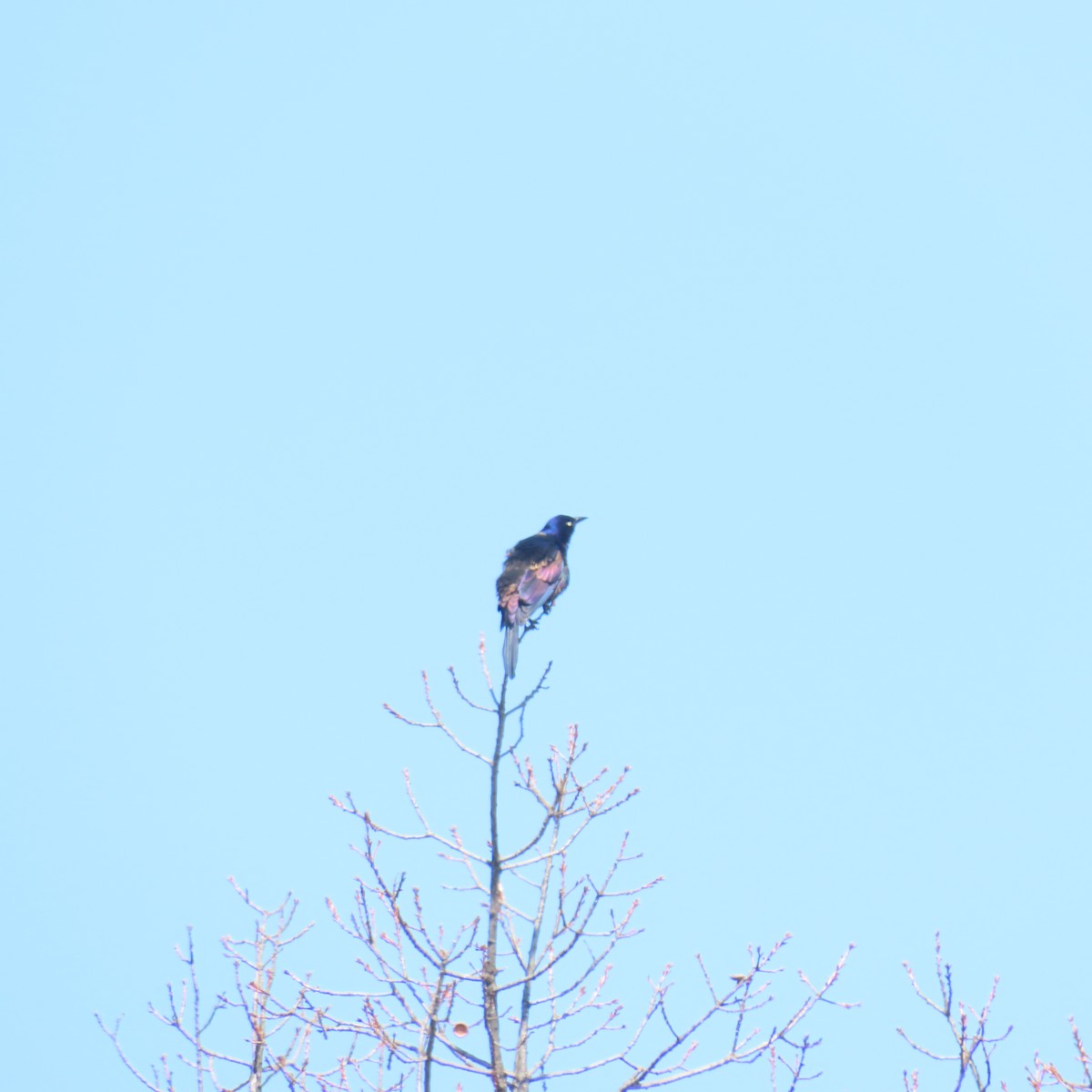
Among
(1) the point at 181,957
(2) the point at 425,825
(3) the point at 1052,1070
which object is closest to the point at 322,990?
(2) the point at 425,825

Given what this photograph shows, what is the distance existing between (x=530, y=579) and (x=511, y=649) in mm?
1942

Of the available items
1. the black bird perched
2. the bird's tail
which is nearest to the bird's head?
the black bird perched

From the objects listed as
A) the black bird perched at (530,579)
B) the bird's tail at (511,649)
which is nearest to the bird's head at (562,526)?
the black bird perched at (530,579)

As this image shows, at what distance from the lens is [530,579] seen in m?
9.89

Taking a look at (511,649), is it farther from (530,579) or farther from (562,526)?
(562,526)

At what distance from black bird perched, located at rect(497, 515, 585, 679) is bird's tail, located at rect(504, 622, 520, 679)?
0.05 ft

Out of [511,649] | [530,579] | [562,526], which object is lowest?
[511,649]

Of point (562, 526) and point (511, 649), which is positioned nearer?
point (511, 649)

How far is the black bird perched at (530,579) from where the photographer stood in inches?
366

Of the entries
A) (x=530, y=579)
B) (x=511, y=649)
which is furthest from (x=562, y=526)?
(x=511, y=649)

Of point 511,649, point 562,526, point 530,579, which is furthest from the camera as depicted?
point 562,526

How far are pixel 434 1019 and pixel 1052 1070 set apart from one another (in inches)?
99.2

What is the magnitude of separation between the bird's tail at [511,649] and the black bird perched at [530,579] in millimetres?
16

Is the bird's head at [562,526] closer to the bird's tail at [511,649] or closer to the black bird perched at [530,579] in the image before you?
the black bird perched at [530,579]
